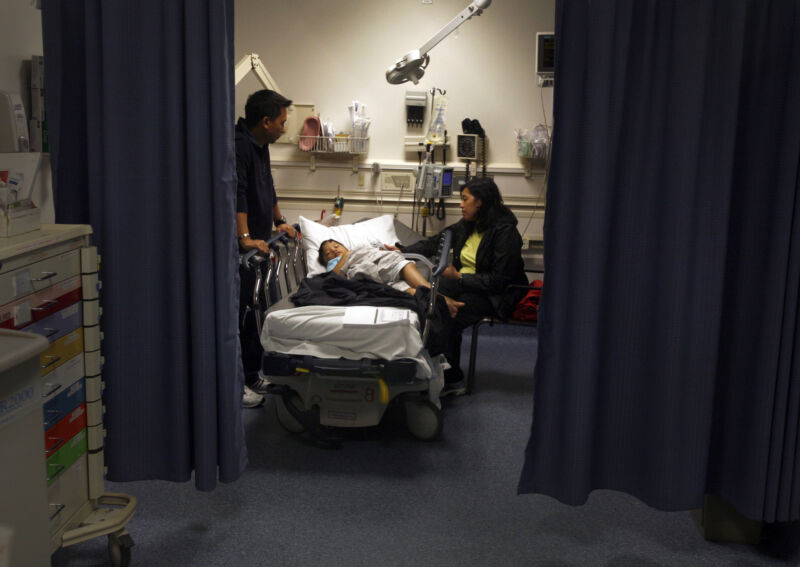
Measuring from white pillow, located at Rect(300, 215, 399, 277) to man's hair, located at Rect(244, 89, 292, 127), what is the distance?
0.94 meters

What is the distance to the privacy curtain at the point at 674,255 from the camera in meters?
2.24

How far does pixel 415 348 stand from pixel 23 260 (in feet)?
5.19

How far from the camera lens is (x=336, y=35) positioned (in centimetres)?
552

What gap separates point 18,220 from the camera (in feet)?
6.97

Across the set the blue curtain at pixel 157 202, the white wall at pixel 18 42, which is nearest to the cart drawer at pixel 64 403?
the blue curtain at pixel 157 202

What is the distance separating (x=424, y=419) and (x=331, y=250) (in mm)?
1381

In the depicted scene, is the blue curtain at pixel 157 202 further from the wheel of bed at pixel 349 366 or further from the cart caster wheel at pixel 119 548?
the wheel of bed at pixel 349 366

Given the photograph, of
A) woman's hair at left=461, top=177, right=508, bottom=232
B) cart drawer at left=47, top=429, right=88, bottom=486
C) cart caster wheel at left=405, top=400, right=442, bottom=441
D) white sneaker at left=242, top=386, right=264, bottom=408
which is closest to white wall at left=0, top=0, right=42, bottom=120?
cart drawer at left=47, top=429, right=88, bottom=486

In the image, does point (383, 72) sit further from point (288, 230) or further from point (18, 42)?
point (18, 42)

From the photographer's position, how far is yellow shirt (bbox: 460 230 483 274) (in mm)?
4461

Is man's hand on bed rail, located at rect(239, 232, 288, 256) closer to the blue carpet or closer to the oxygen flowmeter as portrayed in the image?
the blue carpet

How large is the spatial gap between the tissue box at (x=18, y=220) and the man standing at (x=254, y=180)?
1.54 meters

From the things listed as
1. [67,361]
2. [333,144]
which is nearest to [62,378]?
[67,361]

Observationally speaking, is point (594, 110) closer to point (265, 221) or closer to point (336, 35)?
point (265, 221)
